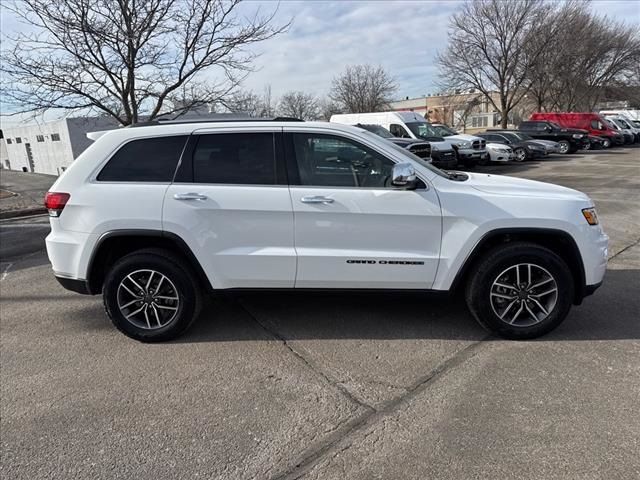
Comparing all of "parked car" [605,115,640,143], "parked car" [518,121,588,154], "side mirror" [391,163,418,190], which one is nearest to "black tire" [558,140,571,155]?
"parked car" [518,121,588,154]

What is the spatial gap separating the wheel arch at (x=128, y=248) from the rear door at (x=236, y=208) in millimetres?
66

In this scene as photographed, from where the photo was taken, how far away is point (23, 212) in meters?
10.9

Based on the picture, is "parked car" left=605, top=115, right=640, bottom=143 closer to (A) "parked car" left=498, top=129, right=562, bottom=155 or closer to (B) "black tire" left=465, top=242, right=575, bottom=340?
(A) "parked car" left=498, top=129, right=562, bottom=155

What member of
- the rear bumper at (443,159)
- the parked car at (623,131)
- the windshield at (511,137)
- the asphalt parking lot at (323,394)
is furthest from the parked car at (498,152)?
the asphalt parking lot at (323,394)

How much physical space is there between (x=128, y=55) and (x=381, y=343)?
11021mm

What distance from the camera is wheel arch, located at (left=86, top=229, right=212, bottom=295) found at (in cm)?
362

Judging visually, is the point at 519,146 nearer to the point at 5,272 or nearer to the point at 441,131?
the point at 441,131

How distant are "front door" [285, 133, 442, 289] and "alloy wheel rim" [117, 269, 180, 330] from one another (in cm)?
111

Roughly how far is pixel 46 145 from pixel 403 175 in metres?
50.3

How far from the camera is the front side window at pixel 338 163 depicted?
142 inches

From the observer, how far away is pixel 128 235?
364 centimetres

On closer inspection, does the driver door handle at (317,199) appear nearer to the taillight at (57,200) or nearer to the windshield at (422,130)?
the taillight at (57,200)

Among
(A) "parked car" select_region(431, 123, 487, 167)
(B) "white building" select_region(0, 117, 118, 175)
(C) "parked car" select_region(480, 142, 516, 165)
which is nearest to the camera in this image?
(A) "parked car" select_region(431, 123, 487, 167)

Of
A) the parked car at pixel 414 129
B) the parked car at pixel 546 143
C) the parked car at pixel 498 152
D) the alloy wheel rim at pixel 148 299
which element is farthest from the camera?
the parked car at pixel 546 143
